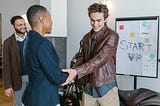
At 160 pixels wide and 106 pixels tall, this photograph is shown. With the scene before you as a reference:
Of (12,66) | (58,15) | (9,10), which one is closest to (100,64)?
(12,66)

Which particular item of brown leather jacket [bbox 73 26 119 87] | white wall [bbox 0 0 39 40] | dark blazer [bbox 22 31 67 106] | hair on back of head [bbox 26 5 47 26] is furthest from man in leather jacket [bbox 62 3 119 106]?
white wall [bbox 0 0 39 40]

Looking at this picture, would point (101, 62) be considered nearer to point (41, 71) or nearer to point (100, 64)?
point (100, 64)

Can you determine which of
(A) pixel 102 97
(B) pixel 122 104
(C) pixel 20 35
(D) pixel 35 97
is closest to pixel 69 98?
(B) pixel 122 104

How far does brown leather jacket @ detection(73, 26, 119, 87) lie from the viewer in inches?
80.1

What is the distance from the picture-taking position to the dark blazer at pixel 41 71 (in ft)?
5.66

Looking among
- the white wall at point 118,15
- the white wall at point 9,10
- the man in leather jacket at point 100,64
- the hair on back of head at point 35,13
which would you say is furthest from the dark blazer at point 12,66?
the white wall at point 9,10

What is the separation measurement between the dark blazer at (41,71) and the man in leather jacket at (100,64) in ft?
1.03

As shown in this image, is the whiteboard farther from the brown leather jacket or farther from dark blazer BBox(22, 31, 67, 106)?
dark blazer BBox(22, 31, 67, 106)

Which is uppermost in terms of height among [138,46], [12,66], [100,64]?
A: [138,46]

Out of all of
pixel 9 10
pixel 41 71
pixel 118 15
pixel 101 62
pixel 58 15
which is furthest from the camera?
pixel 9 10

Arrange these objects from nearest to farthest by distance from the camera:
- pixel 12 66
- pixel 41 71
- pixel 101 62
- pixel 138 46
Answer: pixel 41 71, pixel 101 62, pixel 12 66, pixel 138 46

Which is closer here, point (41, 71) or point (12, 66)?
point (41, 71)

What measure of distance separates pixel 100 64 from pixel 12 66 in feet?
4.56

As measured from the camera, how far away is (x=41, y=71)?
1.75 meters
